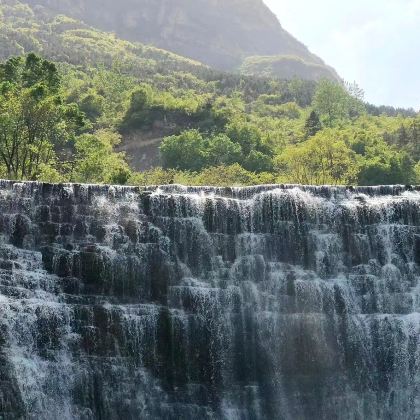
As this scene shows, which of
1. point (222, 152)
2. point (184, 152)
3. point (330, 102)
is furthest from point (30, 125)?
point (330, 102)

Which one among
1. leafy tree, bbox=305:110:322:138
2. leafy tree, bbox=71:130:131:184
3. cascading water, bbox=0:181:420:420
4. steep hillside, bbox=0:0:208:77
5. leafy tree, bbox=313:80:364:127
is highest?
steep hillside, bbox=0:0:208:77

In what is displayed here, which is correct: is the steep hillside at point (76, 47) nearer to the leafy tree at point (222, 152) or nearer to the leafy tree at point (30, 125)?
the leafy tree at point (222, 152)

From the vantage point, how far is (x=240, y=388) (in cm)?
Result: 3067

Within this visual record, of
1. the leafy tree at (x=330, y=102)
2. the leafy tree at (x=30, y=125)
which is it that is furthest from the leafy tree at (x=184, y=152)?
the leafy tree at (x=330, y=102)

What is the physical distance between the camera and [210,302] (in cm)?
3114

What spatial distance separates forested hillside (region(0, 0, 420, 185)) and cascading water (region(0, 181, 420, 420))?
14.6 m

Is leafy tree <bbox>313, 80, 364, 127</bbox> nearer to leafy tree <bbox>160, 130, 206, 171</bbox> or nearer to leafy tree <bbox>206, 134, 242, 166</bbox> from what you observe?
leafy tree <bbox>206, 134, 242, 166</bbox>

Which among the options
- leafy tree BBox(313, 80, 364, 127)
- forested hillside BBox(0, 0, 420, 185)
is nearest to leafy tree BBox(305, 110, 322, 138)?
forested hillside BBox(0, 0, 420, 185)

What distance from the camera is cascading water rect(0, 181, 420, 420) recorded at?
28.4m

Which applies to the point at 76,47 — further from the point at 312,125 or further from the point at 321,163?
the point at 321,163

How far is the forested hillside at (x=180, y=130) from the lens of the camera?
152 ft

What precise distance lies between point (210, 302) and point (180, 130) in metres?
48.4

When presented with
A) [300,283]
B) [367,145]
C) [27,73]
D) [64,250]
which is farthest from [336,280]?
[367,145]

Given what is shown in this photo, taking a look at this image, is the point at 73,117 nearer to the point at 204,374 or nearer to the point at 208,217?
the point at 208,217
